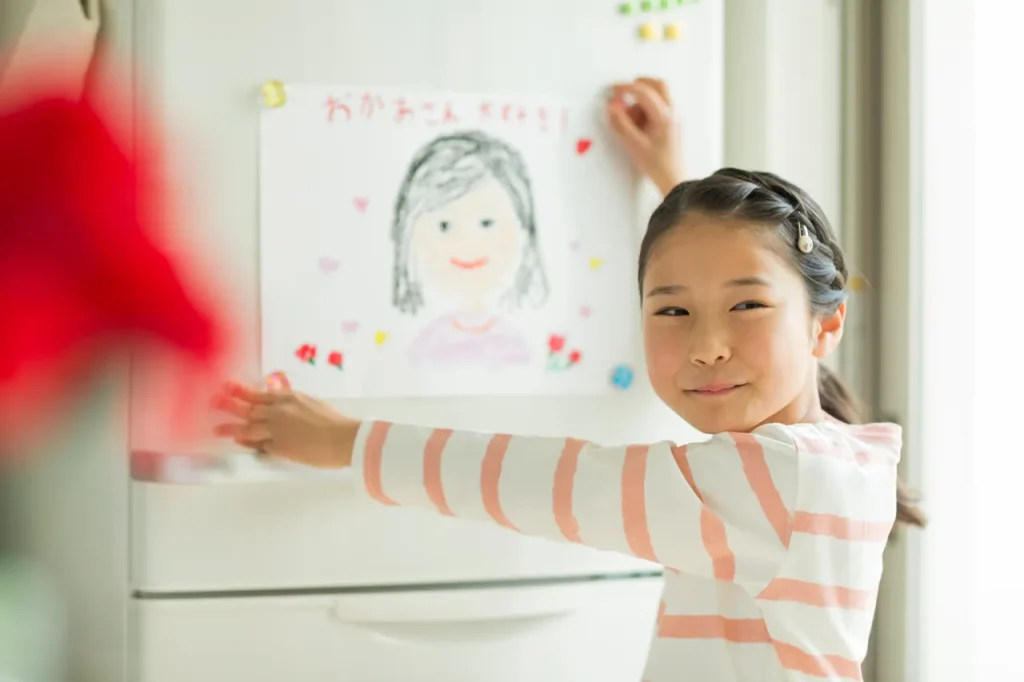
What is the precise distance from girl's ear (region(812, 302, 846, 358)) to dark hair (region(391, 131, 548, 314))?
Answer: 0.26m

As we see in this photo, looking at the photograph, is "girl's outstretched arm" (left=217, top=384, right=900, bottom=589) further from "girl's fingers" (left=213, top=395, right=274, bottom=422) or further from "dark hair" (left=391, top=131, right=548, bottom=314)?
"dark hair" (left=391, top=131, right=548, bottom=314)

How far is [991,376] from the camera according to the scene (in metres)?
1.06

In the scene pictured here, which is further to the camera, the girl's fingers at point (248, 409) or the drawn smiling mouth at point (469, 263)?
the drawn smiling mouth at point (469, 263)

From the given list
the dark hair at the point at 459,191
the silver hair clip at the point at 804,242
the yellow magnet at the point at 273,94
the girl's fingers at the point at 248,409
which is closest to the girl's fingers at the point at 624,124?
the dark hair at the point at 459,191

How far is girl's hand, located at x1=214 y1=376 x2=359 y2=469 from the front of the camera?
0.73 m

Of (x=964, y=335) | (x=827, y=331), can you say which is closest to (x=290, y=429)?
(x=827, y=331)

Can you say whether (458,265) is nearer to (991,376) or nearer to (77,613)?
(77,613)

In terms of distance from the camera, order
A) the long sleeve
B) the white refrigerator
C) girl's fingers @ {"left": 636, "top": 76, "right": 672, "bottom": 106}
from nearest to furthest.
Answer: the long sleeve
the white refrigerator
girl's fingers @ {"left": 636, "top": 76, "right": 672, "bottom": 106}

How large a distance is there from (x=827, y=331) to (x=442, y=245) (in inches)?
14.1

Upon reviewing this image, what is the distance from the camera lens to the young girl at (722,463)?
681mm

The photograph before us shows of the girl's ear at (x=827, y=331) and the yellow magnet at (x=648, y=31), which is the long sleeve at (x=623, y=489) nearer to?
the girl's ear at (x=827, y=331)

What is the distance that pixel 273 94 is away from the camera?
0.81 m

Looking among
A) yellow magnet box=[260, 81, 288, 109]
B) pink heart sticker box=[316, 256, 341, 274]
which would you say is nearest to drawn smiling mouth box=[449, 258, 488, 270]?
pink heart sticker box=[316, 256, 341, 274]

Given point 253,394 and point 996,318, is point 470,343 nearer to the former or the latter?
point 253,394
